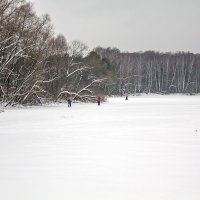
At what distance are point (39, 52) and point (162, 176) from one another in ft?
113

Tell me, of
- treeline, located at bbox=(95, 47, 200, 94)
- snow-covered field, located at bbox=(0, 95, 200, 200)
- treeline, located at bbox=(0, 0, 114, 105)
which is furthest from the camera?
treeline, located at bbox=(95, 47, 200, 94)

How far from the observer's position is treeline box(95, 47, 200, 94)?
102 meters

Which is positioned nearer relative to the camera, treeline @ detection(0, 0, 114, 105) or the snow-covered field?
the snow-covered field

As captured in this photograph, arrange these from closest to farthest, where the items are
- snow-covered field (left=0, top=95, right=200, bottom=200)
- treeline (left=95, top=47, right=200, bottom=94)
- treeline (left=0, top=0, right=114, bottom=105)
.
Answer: snow-covered field (left=0, top=95, right=200, bottom=200), treeline (left=0, top=0, right=114, bottom=105), treeline (left=95, top=47, right=200, bottom=94)

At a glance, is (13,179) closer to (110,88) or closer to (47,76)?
(47,76)

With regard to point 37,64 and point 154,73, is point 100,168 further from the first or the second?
point 154,73

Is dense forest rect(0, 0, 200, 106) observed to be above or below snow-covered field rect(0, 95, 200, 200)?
above

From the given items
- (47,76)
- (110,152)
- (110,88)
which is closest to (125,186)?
(110,152)

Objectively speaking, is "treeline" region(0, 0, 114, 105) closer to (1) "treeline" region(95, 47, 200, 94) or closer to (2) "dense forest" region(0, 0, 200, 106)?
(2) "dense forest" region(0, 0, 200, 106)

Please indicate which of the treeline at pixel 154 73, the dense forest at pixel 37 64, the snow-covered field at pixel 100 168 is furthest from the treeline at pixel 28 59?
the treeline at pixel 154 73

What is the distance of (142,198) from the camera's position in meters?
5.14

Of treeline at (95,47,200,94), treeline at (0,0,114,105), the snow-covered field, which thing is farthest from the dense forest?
treeline at (95,47,200,94)

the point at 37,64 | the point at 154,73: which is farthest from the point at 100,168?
the point at 154,73

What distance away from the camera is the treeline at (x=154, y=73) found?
333ft
